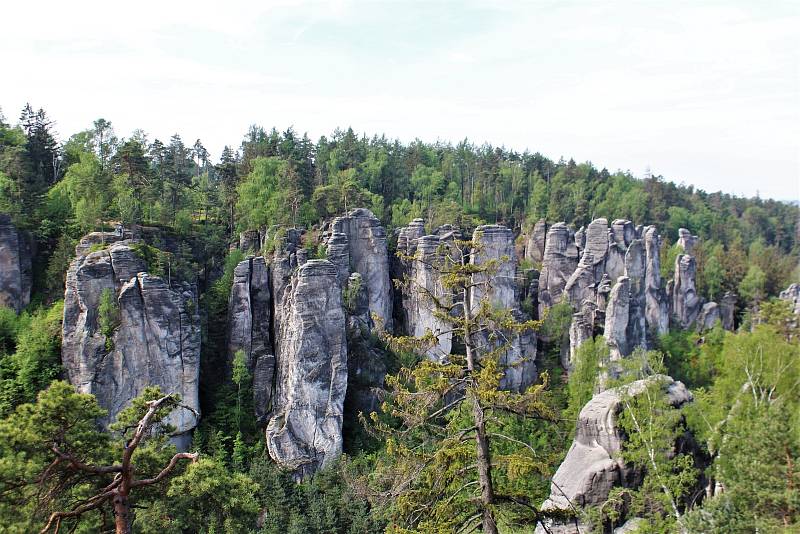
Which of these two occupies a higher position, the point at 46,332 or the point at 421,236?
the point at 421,236

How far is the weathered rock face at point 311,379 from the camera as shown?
81.6ft

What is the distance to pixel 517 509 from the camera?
8156 mm

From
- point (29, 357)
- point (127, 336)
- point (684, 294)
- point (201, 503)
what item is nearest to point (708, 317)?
point (684, 294)

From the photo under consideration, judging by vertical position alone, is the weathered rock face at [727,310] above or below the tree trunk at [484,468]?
below

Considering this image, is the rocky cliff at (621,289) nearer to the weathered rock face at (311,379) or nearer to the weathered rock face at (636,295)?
the weathered rock face at (636,295)

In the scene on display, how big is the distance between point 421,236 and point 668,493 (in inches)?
851

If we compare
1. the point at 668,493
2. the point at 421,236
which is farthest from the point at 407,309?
the point at 668,493

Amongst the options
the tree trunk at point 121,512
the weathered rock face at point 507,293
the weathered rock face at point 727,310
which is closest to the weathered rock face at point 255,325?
the weathered rock face at point 507,293

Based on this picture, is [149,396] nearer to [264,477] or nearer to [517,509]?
[517,509]

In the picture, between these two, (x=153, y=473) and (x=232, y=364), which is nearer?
(x=153, y=473)

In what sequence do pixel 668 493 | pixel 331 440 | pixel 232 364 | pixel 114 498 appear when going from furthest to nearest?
pixel 232 364 → pixel 331 440 → pixel 668 493 → pixel 114 498

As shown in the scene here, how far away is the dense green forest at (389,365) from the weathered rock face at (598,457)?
580mm

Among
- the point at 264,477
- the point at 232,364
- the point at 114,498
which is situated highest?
the point at 114,498

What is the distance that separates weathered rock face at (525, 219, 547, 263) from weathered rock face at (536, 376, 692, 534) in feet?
80.5
